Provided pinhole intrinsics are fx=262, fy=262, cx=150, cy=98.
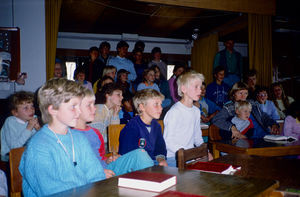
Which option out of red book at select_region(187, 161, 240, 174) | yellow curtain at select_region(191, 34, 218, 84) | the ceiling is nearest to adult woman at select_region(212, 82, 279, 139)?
red book at select_region(187, 161, 240, 174)

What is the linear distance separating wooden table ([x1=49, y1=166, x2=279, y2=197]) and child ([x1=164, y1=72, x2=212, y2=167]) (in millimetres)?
1400

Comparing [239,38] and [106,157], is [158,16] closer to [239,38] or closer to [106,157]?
[239,38]

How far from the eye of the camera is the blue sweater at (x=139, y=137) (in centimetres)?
238

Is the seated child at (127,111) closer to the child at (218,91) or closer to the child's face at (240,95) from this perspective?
the child's face at (240,95)

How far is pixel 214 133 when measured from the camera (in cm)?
316

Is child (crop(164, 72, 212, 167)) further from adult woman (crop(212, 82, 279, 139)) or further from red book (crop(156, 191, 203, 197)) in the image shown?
red book (crop(156, 191, 203, 197))

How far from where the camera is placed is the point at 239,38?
29.5 ft

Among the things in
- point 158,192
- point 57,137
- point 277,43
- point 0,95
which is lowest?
point 158,192

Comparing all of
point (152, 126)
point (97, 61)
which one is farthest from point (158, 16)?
point (152, 126)

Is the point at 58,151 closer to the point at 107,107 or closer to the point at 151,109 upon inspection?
the point at 151,109

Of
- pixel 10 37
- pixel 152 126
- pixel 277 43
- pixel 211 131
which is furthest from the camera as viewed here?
pixel 277 43

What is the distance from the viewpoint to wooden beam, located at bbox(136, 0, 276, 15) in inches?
197

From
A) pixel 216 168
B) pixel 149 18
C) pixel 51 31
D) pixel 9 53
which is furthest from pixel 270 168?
pixel 149 18

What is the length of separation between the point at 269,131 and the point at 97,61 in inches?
139
